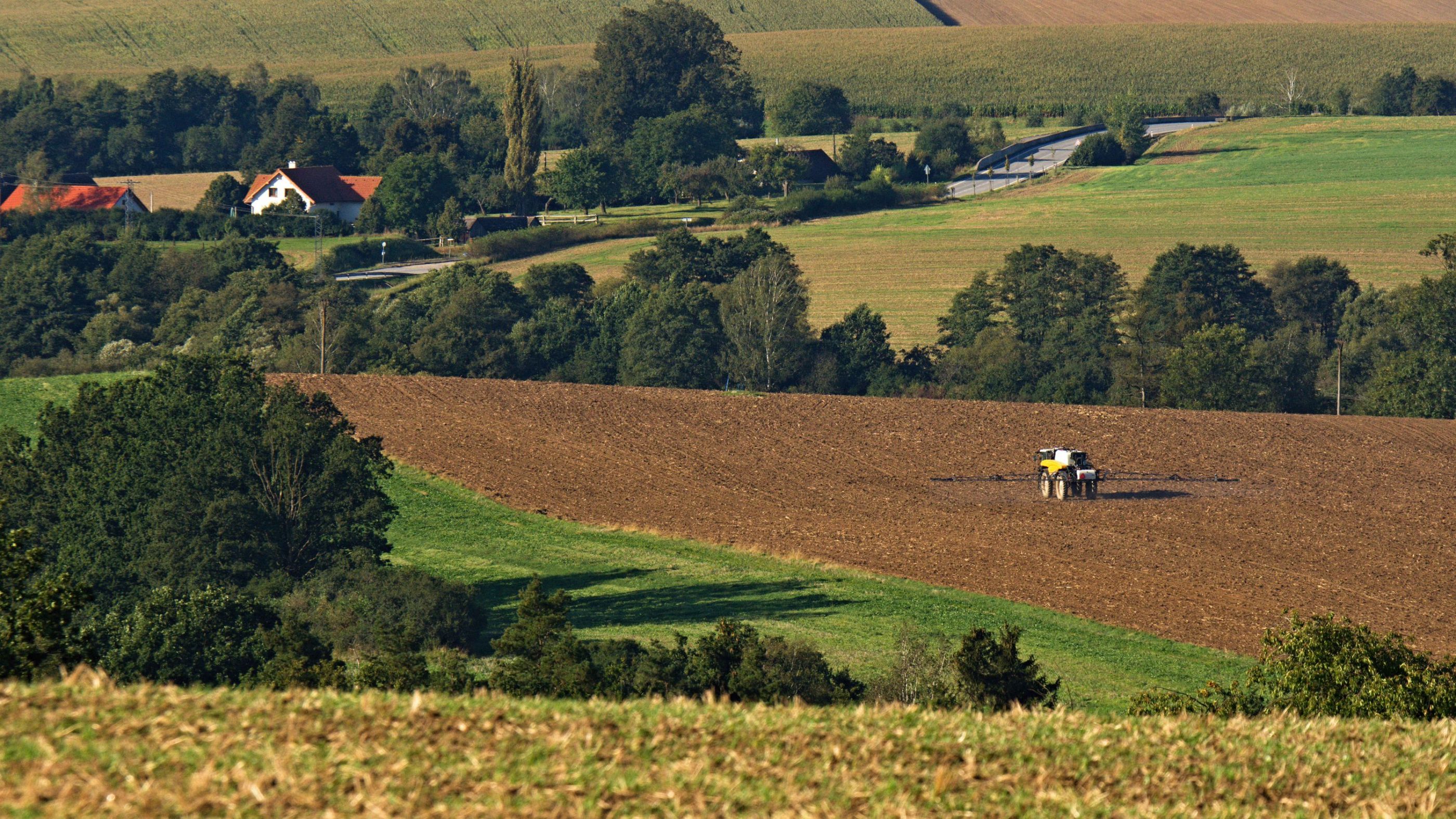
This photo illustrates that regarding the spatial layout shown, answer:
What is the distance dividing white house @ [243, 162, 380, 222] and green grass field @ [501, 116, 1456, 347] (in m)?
26.9

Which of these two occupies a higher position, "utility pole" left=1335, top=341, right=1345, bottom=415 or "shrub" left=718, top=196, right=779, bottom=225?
"shrub" left=718, top=196, right=779, bottom=225

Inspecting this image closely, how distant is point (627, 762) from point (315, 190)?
13314 cm

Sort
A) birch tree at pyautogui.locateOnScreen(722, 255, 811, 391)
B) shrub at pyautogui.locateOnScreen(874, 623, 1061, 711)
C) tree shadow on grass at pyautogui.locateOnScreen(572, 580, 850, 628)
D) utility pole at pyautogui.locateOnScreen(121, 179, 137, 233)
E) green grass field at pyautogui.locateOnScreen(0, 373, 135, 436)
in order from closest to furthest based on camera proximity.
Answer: shrub at pyautogui.locateOnScreen(874, 623, 1061, 711), tree shadow on grass at pyautogui.locateOnScreen(572, 580, 850, 628), green grass field at pyautogui.locateOnScreen(0, 373, 135, 436), birch tree at pyautogui.locateOnScreen(722, 255, 811, 391), utility pole at pyautogui.locateOnScreen(121, 179, 137, 233)

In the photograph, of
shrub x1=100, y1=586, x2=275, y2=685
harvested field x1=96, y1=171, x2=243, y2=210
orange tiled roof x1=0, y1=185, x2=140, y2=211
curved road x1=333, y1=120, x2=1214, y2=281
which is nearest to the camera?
shrub x1=100, y1=586, x2=275, y2=685

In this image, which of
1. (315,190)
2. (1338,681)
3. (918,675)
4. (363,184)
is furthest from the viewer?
(363,184)

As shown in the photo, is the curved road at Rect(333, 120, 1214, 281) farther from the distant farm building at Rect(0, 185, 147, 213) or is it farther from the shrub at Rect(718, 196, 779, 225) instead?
the distant farm building at Rect(0, 185, 147, 213)

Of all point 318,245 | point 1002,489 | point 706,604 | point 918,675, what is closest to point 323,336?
point 318,245

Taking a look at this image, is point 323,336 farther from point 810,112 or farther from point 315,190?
point 810,112

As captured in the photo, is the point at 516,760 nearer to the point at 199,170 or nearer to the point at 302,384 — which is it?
the point at 302,384

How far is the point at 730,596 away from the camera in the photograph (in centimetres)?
4491

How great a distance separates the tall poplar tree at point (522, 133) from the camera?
464ft

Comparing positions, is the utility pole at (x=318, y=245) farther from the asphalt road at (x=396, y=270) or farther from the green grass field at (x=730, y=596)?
the green grass field at (x=730, y=596)

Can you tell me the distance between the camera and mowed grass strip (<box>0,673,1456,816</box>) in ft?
36.4

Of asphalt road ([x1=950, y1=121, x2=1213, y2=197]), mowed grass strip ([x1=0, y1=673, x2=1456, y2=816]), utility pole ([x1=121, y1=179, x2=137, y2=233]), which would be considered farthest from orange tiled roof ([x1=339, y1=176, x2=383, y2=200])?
mowed grass strip ([x1=0, y1=673, x2=1456, y2=816])
